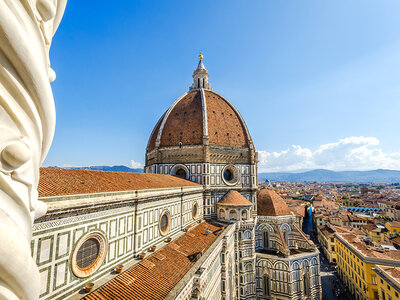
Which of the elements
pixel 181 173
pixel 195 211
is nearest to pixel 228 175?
pixel 181 173

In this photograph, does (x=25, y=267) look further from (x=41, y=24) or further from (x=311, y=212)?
(x=311, y=212)

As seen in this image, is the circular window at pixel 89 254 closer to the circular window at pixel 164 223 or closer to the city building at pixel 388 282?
the circular window at pixel 164 223

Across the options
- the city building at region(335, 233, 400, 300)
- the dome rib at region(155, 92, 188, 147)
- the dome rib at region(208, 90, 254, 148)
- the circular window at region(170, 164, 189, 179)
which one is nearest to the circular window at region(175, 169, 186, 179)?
the circular window at region(170, 164, 189, 179)

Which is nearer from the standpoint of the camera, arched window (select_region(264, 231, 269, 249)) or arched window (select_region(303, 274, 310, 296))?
arched window (select_region(303, 274, 310, 296))

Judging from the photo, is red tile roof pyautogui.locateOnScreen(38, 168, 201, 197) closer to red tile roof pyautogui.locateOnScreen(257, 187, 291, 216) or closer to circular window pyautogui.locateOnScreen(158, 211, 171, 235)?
circular window pyautogui.locateOnScreen(158, 211, 171, 235)

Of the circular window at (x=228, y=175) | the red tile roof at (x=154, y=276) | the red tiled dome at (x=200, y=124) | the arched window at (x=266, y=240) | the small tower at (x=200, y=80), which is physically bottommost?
the arched window at (x=266, y=240)

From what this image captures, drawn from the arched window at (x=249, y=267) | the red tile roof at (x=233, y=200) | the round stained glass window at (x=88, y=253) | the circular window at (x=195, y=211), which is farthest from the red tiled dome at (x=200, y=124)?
the round stained glass window at (x=88, y=253)
